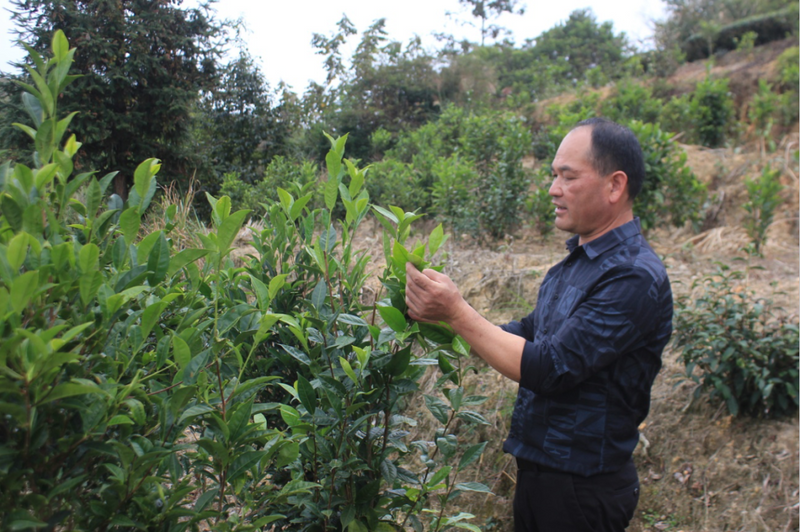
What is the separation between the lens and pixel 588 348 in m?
1.65

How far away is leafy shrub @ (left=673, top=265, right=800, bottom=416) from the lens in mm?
3377

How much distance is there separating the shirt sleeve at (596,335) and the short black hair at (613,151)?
16.6 inches

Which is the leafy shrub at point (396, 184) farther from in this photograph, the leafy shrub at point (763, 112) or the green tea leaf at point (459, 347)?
the leafy shrub at point (763, 112)

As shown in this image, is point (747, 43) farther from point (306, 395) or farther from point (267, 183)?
point (306, 395)

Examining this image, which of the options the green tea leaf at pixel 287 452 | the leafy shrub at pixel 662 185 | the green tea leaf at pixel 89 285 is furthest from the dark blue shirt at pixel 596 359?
the leafy shrub at pixel 662 185

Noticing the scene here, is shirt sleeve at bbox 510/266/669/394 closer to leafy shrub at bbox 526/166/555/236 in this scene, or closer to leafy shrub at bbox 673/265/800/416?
leafy shrub at bbox 673/265/800/416

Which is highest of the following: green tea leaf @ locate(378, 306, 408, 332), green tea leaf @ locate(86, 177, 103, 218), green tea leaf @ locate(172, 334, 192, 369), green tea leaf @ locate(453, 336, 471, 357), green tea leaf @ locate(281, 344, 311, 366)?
green tea leaf @ locate(86, 177, 103, 218)

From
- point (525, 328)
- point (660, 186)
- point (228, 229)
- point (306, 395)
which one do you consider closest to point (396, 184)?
point (660, 186)

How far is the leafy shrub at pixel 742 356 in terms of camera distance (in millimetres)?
3377

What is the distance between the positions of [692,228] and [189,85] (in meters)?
6.51

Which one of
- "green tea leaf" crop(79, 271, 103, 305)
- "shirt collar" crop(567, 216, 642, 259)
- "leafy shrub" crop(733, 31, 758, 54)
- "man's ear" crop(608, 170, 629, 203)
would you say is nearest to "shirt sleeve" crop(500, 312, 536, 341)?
"shirt collar" crop(567, 216, 642, 259)

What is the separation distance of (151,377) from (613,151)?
1.66 metres

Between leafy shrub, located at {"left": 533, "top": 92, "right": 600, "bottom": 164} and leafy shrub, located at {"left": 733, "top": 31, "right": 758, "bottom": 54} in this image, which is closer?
leafy shrub, located at {"left": 533, "top": 92, "right": 600, "bottom": 164}

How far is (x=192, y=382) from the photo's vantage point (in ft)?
3.15
